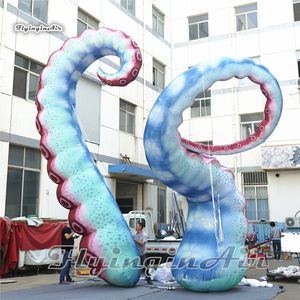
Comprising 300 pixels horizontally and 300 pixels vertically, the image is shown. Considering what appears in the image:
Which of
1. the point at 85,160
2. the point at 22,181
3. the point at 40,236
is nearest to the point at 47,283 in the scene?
the point at 40,236

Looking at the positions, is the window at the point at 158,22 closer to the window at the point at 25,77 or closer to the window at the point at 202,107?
the window at the point at 202,107

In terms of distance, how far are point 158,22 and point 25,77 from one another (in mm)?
12293

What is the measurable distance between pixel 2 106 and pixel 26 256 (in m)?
5.04

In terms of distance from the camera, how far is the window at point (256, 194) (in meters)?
23.3

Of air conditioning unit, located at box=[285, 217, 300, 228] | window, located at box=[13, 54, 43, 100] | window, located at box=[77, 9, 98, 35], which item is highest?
window, located at box=[77, 9, 98, 35]

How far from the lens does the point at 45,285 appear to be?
37.8 feet

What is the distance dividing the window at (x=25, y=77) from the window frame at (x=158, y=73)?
963 cm

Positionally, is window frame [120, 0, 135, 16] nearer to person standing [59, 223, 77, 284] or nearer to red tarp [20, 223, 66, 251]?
red tarp [20, 223, 66, 251]

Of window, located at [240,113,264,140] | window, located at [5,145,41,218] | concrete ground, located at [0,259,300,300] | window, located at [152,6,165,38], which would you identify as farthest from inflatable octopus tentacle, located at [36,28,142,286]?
window, located at [152,6,165,38]

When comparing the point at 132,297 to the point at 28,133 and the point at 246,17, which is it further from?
the point at 246,17

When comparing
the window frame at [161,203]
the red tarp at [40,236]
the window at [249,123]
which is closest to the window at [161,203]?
the window frame at [161,203]

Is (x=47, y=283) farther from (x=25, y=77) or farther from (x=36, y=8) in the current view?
(x=36, y=8)

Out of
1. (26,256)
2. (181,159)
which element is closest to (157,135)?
(181,159)

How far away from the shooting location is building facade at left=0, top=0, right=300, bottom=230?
16047mm
